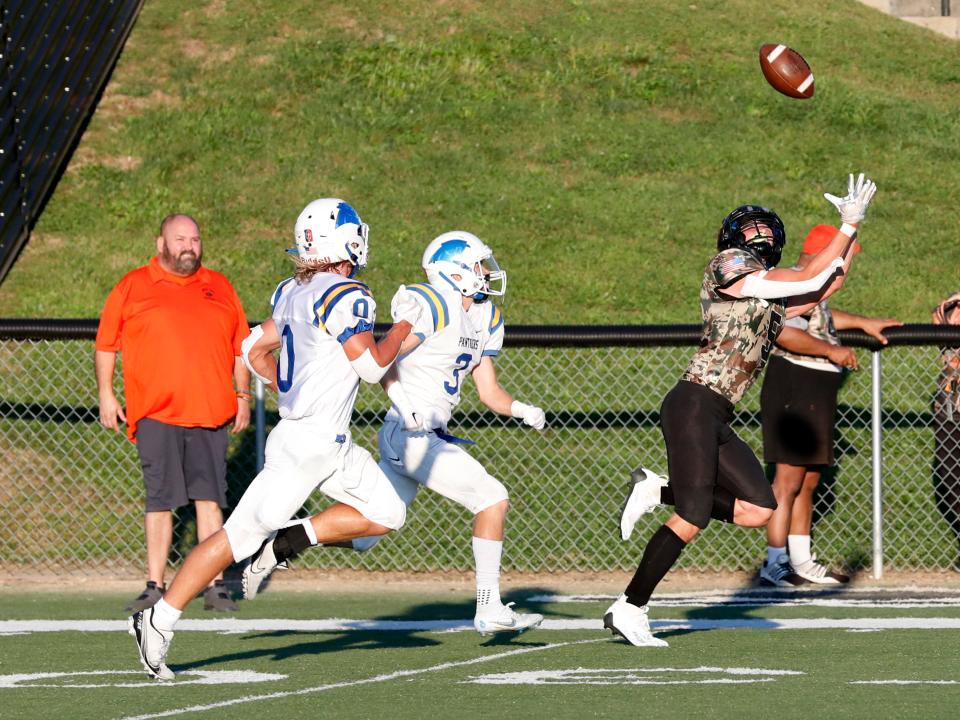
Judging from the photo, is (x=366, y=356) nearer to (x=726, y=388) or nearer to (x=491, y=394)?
(x=491, y=394)

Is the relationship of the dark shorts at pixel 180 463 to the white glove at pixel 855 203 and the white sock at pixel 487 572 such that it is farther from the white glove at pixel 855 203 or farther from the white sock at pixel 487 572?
the white glove at pixel 855 203

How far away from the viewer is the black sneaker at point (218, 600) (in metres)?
8.62

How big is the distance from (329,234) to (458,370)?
119 centimetres

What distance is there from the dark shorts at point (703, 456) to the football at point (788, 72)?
7.73 feet

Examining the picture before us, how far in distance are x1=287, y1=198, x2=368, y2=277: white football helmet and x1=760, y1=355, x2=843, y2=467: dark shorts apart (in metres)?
3.90

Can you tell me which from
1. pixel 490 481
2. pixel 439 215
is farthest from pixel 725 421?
pixel 439 215

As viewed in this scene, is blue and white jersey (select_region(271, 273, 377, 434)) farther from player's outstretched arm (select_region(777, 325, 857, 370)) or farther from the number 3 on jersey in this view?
player's outstretched arm (select_region(777, 325, 857, 370))

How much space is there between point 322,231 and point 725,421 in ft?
6.40

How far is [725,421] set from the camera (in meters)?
7.01

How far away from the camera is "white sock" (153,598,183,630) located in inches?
236

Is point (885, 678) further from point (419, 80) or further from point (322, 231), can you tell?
point (419, 80)

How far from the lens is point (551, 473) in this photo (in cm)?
1151

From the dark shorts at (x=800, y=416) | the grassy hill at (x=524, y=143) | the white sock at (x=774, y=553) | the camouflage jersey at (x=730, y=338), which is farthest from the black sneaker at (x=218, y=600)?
the grassy hill at (x=524, y=143)

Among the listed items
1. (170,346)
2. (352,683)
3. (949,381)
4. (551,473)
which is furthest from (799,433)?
(352,683)
